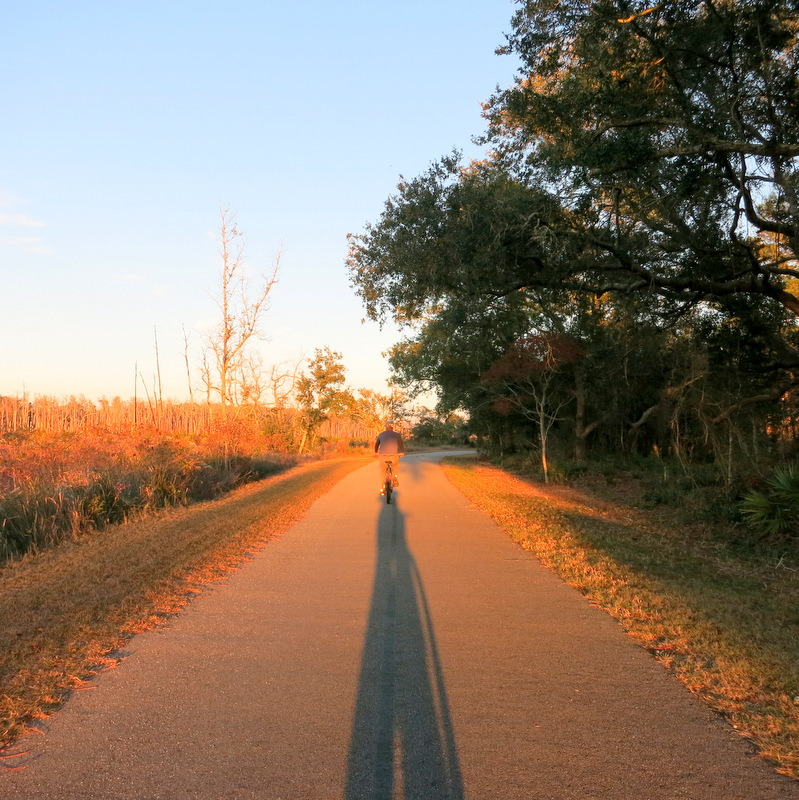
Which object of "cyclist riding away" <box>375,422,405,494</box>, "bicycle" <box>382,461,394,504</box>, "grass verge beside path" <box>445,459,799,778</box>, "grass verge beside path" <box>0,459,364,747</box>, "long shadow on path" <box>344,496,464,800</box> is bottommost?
"grass verge beside path" <box>445,459,799,778</box>

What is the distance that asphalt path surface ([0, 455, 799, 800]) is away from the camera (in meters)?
4.04

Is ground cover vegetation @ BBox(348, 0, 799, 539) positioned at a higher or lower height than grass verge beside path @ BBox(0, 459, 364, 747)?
higher

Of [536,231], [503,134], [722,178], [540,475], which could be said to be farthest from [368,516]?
[540,475]

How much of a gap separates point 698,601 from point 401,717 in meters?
4.80

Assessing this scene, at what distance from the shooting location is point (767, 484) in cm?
1439

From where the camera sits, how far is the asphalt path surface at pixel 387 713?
404 centimetres

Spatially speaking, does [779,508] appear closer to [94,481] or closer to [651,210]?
[651,210]

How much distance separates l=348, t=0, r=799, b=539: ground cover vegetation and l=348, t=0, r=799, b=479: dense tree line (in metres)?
0.04

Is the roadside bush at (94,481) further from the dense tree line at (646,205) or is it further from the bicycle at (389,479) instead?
the dense tree line at (646,205)

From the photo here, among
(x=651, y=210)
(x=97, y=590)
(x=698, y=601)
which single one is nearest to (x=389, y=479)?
(x=651, y=210)

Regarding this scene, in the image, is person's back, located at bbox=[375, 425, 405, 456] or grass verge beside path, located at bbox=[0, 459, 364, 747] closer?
grass verge beside path, located at bbox=[0, 459, 364, 747]

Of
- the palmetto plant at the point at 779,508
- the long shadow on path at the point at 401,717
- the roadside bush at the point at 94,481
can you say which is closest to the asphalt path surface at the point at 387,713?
the long shadow on path at the point at 401,717

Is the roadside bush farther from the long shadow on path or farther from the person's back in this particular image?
the long shadow on path

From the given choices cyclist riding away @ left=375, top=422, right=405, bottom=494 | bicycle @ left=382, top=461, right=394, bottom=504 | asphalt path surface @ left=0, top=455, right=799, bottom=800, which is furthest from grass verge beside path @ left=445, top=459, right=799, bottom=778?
cyclist riding away @ left=375, top=422, right=405, bottom=494
